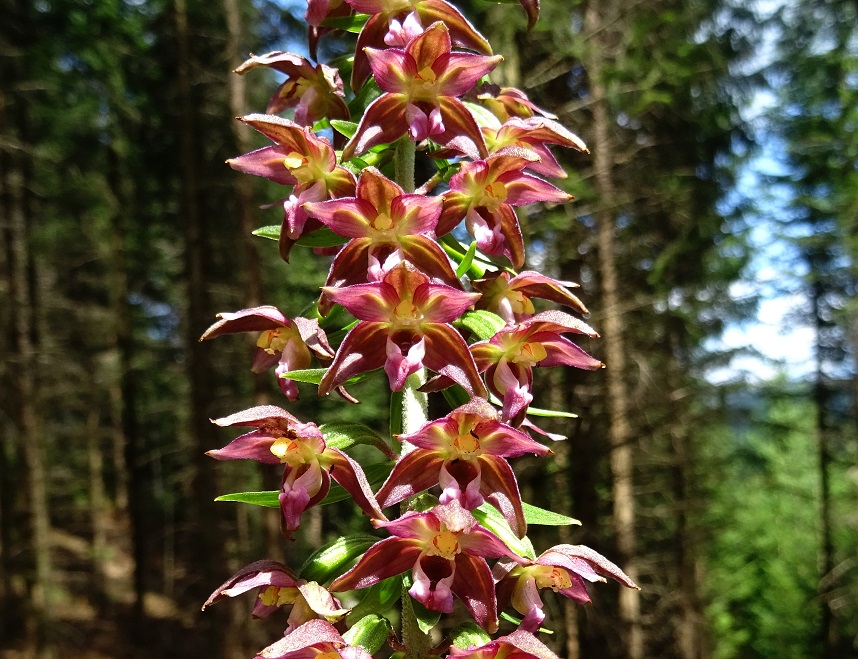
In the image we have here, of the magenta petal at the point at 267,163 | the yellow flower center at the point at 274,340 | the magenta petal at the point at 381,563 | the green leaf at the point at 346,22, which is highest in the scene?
the green leaf at the point at 346,22

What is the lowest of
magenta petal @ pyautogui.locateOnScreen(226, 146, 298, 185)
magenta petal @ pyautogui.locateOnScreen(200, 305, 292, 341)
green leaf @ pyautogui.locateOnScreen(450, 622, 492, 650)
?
green leaf @ pyautogui.locateOnScreen(450, 622, 492, 650)

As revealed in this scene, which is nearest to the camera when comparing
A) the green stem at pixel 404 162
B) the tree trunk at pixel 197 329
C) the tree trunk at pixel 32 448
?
the green stem at pixel 404 162

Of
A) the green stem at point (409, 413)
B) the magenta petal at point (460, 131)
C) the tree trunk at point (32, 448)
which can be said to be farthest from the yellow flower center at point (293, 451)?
the tree trunk at point (32, 448)

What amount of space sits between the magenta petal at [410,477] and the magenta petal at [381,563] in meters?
0.10

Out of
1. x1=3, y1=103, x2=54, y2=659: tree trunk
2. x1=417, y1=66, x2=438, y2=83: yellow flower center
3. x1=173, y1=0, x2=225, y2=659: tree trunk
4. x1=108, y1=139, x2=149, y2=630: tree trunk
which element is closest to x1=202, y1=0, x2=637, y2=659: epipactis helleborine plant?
x1=417, y1=66, x2=438, y2=83: yellow flower center

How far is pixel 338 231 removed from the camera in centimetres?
181

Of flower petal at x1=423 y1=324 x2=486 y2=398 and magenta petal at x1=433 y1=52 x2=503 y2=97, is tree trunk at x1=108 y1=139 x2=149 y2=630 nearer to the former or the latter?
magenta petal at x1=433 y1=52 x2=503 y2=97

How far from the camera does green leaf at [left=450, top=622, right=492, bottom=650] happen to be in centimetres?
174

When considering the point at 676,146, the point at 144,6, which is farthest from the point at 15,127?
the point at 676,146

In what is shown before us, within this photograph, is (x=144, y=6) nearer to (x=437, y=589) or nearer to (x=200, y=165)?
(x=200, y=165)

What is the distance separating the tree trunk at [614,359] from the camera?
10570 millimetres

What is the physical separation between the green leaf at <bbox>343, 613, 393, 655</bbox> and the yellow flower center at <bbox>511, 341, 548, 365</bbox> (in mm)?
741

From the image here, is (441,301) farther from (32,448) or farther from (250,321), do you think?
(32,448)

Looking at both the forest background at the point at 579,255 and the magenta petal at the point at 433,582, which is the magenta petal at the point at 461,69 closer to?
the magenta petal at the point at 433,582
